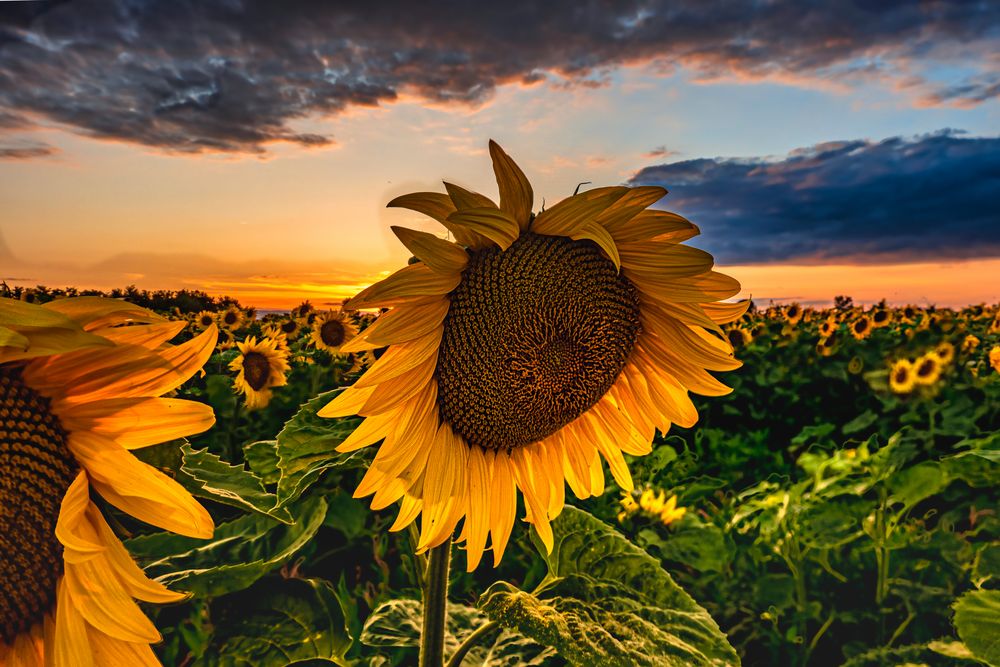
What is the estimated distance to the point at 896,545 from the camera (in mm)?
1936

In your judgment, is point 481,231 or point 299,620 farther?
point 299,620

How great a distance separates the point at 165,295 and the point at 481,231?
2141 mm

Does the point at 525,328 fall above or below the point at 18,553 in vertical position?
above

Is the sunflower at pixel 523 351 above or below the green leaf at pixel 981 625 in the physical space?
above

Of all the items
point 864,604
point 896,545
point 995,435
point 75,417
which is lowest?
point 864,604

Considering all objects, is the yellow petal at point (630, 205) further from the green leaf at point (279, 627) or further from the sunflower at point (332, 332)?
the sunflower at point (332, 332)

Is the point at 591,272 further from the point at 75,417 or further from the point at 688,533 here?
the point at 688,533

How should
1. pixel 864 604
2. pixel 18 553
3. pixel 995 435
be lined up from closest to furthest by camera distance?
Result: pixel 18 553, pixel 864 604, pixel 995 435

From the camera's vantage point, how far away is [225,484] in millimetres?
729

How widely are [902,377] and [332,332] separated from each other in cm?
259

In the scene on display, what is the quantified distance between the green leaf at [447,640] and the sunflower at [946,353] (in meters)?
3.15

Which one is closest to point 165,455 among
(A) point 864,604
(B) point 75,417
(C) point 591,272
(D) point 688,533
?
(B) point 75,417

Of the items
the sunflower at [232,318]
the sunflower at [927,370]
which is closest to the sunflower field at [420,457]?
the sunflower at [927,370]

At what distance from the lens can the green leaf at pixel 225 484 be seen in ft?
2.17
